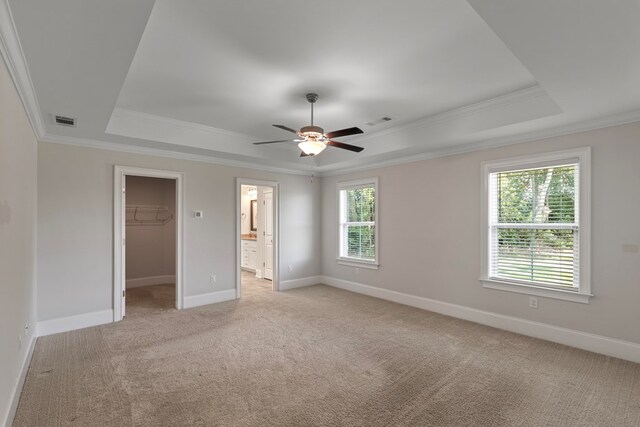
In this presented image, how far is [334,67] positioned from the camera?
9.57 ft

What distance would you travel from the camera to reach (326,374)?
2959mm

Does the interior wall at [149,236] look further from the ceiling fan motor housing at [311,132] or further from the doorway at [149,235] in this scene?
the ceiling fan motor housing at [311,132]

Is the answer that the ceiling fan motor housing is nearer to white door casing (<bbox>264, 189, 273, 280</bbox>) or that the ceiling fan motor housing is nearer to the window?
the window

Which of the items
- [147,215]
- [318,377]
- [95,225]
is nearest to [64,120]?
[95,225]

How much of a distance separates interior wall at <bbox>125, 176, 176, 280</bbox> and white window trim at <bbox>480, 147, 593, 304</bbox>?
6000mm

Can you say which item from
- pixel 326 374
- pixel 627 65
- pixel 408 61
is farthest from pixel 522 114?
pixel 326 374

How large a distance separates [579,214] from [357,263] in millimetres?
3541

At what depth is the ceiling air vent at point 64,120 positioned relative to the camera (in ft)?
11.1

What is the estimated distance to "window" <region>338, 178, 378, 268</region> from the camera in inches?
237

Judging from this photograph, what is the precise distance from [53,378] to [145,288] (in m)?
3.82

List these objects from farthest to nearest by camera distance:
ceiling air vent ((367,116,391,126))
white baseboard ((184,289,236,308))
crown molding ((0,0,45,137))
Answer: white baseboard ((184,289,236,308)) → ceiling air vent ((367,116,391,126)) → crown molding ((0,0,45,137))

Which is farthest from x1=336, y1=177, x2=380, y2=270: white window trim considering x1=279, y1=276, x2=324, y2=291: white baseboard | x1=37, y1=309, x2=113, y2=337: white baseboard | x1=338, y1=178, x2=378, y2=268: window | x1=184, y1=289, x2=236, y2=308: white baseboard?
x1=37, y1=309, x2=113, y2=337: white baseboard

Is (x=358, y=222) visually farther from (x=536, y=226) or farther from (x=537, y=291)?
(x=537, y=291)

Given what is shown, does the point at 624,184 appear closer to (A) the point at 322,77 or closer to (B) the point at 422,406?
(B) the point at 422,406
